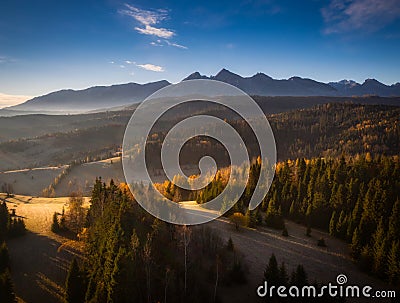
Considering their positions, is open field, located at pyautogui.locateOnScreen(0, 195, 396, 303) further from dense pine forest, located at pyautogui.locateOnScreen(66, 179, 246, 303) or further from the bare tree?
dense pine forest, located at pyautogui.locateOnScreen(66, 179, 246, 303)

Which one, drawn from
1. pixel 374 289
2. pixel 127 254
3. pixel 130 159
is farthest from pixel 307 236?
pixel 130 159

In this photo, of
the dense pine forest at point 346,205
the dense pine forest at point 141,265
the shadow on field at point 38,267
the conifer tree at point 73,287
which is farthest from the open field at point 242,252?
the conifer tree at point 73,287

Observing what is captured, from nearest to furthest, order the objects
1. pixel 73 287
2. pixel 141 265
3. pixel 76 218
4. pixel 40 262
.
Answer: pixel 73 287, pixel 141 265, pixel 40 262, pixel 76 218

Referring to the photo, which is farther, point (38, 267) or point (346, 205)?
point (346, 205)

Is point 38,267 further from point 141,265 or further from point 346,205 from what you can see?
point 346,205

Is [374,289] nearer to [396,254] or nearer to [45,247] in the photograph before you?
[396,254]

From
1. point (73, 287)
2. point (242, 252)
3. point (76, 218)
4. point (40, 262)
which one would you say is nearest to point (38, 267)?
point (40, 262)

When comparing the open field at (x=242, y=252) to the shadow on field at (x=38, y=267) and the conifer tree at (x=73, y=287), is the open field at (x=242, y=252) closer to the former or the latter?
the shadow on field at (x=38, y=267)

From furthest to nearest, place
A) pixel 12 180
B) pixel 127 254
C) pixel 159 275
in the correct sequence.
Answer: pixel 12 180 < pixel 159 275 < pixel 127 254
